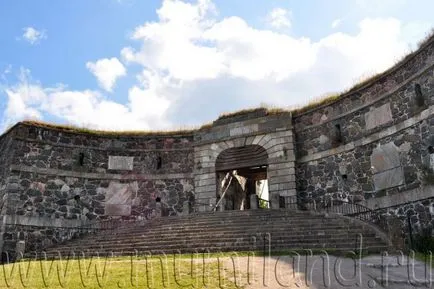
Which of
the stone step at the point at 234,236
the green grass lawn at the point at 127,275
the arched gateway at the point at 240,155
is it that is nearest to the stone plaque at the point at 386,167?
the stone step at the point at 234,236

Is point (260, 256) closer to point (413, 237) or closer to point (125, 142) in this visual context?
point (413, 237)

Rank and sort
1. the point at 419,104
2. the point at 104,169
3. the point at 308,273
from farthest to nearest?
1. the point at 104,169
2. the point at 419,104
3. the point at 308,273

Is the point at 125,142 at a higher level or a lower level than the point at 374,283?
higher

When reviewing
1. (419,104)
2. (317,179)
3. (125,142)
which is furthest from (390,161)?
(125,142)

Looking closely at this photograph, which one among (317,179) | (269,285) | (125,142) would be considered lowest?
(269,285)

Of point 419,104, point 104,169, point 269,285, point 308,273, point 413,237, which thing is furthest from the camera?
point 104,169

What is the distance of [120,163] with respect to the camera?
20328 millimetres

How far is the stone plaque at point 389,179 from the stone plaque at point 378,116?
190 centimetres

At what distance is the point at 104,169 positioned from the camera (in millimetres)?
19891

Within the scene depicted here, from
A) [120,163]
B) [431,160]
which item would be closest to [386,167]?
[431,160]

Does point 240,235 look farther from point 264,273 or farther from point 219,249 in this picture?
point 264,273

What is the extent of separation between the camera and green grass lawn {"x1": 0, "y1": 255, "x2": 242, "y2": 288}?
7.12 m

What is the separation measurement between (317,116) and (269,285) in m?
12.7

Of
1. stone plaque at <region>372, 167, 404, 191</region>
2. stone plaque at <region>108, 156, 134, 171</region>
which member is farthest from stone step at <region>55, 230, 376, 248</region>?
stone plaque at <region>108, 156, 134, 171</region>
